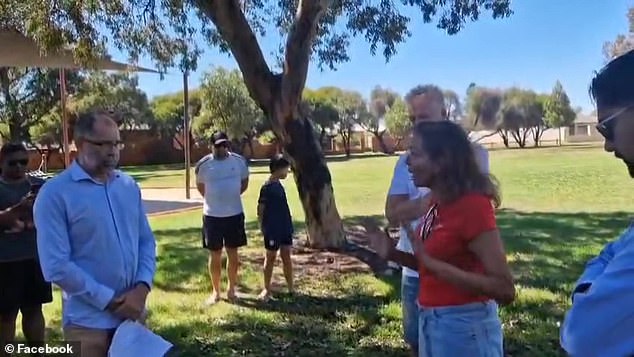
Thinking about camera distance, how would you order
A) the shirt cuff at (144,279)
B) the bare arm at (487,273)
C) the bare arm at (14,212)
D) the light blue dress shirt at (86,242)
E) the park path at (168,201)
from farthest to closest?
the park path at (168,201) < the bare arm at (14,212) < the shirt cuff at (144,279) < the light blue dress shirt at (86,242) < the bare arm at (487,273)

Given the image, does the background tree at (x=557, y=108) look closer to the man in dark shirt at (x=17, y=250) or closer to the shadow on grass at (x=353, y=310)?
the shadow on grass at (x=353, y=310)

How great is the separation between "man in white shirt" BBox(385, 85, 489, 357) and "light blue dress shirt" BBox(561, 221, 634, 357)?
7.51 feet

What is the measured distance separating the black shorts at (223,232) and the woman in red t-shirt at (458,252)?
14.1 ft

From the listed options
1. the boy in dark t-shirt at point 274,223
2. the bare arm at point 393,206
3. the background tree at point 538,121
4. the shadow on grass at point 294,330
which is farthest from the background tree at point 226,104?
the background tree at point 538,121

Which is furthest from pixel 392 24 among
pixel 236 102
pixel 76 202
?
pixel 236 102

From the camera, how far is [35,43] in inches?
366

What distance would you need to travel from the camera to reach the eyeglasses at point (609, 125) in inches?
47.5

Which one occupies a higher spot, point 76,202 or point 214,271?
point 76,202

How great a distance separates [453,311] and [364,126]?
65.8 m

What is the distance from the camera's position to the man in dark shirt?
4305 millimetres

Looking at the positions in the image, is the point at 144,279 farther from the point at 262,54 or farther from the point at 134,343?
the point at 262,54

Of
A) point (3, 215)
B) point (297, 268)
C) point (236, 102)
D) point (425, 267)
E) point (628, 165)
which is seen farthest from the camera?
point (236, 102)

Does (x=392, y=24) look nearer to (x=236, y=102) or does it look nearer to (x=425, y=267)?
(x=425, y=267)

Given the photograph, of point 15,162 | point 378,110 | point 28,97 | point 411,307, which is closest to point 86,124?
point 15,162
